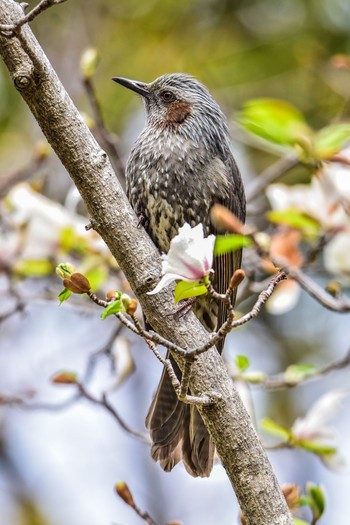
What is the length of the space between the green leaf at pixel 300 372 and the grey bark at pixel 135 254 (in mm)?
1075

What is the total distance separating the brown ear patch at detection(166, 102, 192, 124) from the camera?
400 centimetres

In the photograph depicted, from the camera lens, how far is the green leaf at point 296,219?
344 cm

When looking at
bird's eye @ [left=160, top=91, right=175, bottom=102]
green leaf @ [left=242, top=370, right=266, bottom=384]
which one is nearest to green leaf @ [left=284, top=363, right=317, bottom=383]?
green leaf @ [left=242, top=370, right=266, bottom=384]

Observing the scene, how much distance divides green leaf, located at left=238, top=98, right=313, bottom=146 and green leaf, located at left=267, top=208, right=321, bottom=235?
0.79m

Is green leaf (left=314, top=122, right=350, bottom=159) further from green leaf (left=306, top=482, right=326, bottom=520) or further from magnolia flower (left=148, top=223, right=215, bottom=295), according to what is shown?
green leaf (left=306, top=482, right=326, bottom=520)

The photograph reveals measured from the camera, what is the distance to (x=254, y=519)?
2.44m

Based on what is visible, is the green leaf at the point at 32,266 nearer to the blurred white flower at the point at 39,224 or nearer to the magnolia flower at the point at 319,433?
the blurred white flower at the point at 39,224

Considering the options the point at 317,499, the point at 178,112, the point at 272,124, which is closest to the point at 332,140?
the point at 272,124

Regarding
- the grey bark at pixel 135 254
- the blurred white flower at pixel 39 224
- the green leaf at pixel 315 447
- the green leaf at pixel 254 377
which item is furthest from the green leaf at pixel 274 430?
the blurred white flower at pixel 39 224

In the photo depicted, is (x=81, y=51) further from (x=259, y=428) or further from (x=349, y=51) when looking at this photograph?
(x=259, y=428)

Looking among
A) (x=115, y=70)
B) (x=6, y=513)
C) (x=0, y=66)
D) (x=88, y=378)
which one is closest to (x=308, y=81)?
(x=115, y=70)

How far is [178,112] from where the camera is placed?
4.05m

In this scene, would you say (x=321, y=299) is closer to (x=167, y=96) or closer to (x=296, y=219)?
(x=296, y=219)

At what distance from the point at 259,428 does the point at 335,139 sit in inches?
62.8
